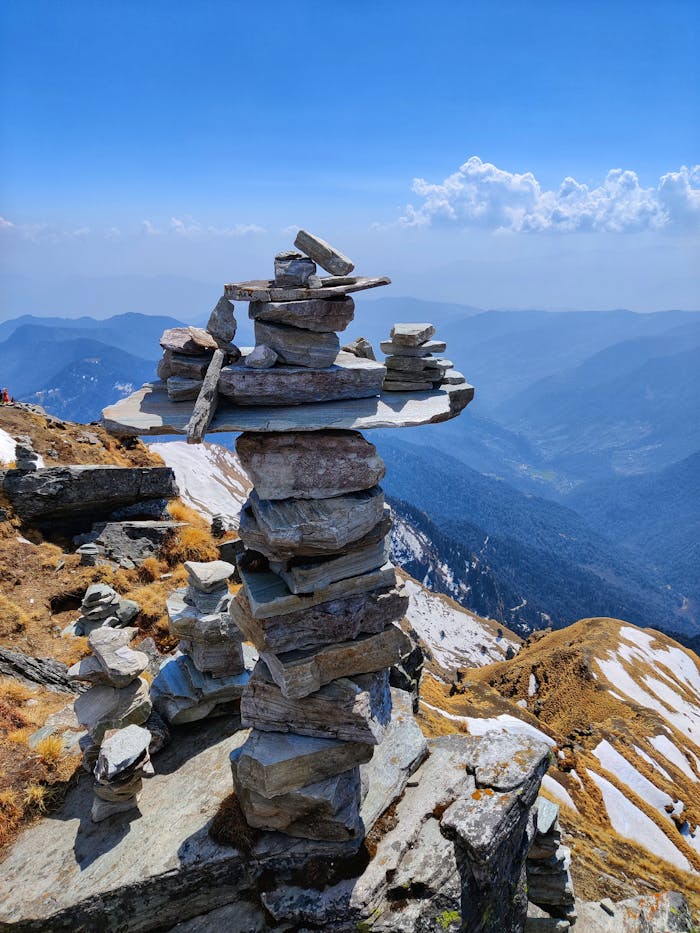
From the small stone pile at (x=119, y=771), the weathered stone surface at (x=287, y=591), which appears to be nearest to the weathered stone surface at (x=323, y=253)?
the weathered stone surface at (x=287, y=591)

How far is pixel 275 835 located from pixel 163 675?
5.28m

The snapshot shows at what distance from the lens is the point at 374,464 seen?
1051 centimetres

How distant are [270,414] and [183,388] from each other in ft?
5.51

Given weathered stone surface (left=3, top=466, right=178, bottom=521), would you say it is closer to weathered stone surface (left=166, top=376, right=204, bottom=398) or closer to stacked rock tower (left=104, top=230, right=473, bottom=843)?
stacked rock tower (left=104, top=230, right=473, bottom=843)

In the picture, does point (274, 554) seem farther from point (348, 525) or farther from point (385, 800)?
point (385, 800)

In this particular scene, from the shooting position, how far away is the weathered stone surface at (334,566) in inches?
406

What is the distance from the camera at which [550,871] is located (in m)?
15.2

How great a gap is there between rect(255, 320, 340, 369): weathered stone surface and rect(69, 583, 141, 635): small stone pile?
1174 centimetres

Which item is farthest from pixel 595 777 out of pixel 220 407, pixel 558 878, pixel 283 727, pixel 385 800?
pixel 220 407

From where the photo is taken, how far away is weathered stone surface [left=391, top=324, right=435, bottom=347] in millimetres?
11016

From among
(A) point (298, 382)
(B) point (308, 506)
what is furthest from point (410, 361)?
(B) point (308, 506)

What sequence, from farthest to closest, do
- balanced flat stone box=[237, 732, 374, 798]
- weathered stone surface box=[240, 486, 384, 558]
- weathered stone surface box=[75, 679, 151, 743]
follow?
weathered stone surface box=[75, 679, 151, 743] < balanced flat stone box=[237, 732, 374, 798] < weathered stone surface box=[240, 486, 384, 558]

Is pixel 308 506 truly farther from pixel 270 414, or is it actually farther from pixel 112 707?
pixel 112 707

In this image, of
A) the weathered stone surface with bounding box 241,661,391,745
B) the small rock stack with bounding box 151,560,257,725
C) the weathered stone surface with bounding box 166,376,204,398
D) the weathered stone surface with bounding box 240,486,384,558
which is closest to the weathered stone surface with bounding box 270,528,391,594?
the weathered stone surface with bounding box 240,486,384,558
